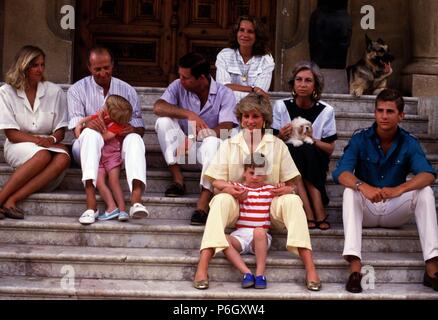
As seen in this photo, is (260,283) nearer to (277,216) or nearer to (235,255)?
→ (235,255)

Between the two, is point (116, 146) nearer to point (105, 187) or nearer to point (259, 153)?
point (105, 187)

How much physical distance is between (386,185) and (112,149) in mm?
1832

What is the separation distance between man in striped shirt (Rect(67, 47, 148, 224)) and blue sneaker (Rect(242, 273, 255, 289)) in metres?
0.85

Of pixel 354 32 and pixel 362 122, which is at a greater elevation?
pixel 354 32

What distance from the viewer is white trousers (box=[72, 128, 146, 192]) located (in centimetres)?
538

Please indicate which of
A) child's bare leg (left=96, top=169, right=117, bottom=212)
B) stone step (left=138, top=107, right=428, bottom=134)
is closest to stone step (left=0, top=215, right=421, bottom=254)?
child's bare leg (left=96, top=169, right=117, bottom=212)

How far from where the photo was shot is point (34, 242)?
211 inches

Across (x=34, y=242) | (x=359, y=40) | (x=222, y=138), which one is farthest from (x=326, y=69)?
(x=34, y=242)

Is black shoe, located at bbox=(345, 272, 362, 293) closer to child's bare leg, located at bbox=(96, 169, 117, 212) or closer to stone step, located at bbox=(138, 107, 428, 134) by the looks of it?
child's bare leg, located at bbox=(96, 169, 117, 212)

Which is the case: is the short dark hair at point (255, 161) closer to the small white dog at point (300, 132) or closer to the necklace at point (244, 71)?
the small white dog at point (300, 132)

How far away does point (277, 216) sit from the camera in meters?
5.11

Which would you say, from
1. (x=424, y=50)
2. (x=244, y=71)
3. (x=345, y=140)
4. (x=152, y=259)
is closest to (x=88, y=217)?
(x=152, y=259)

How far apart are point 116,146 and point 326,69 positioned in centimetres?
295

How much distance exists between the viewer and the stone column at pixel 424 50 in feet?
25.9
